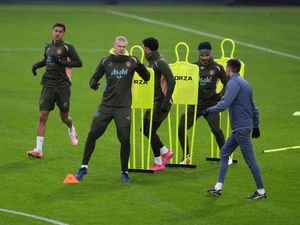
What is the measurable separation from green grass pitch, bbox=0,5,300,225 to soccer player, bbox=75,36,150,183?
0.75m

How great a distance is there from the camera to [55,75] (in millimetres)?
20312

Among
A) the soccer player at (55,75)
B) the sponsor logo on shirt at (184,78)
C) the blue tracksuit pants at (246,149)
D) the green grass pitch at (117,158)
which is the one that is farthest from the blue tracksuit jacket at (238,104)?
the soccer player at (55,75)

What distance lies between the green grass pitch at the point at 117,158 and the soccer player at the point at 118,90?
75 centimetres

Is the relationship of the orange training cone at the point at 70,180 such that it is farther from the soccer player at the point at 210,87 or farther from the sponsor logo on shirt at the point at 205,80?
the sponsor logo on shirt at the point at 205,80

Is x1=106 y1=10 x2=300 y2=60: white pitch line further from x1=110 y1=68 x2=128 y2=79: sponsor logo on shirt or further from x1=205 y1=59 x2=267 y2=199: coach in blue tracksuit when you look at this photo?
x1=205 y1=59 x2=267 y2=199: coach in blue tracksuit

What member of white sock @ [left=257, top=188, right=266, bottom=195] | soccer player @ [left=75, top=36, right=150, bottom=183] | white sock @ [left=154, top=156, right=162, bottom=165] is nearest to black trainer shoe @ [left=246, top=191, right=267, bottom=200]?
white sock @ [left=257, top=188, right=266, bottom=195]

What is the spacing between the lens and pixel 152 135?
1920cm

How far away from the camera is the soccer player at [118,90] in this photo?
17.8 metres

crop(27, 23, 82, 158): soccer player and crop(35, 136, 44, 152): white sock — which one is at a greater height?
crop(27, 23, 82, 158): soccer player

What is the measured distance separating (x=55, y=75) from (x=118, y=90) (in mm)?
2774

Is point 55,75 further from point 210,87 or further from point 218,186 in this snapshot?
A: point 218,186

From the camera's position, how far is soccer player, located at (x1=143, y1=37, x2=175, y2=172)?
1842 cm

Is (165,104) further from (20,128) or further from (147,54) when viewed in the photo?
(20,128)

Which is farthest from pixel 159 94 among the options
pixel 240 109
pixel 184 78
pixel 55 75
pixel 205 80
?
pixel 240 109
